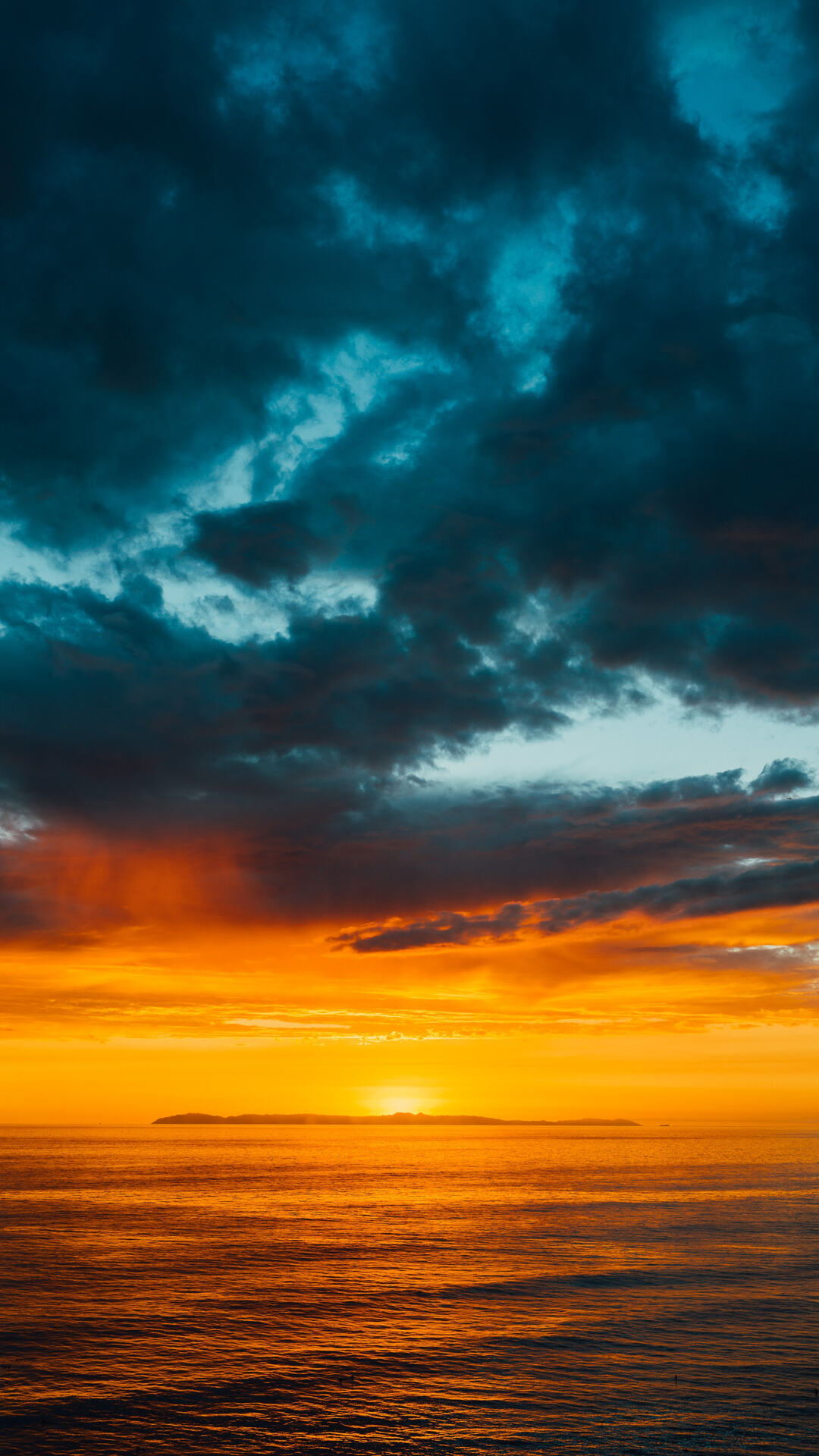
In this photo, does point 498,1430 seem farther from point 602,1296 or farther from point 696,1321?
point 602,1296

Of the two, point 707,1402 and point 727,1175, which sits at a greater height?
point 707,1402

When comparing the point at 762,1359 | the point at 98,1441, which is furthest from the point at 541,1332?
the point at 98,1441

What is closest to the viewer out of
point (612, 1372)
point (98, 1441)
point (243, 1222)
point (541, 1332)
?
point (98, 1441)

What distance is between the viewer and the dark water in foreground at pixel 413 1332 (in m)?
41.2

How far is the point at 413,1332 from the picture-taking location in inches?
2351

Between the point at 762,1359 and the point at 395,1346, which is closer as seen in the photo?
the point at 762,1359

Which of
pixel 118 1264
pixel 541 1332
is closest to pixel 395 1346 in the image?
pixel 541 1332

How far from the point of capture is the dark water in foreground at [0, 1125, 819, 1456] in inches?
1622

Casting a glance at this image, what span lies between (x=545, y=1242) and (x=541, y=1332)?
137ft

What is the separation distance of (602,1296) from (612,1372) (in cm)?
2176

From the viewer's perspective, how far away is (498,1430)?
1604 inches

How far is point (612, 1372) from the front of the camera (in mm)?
49750

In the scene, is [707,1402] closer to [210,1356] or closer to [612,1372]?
[612,1372]

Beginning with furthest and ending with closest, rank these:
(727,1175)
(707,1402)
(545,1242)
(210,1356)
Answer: (727,1175)
(545,1242)
(210,1356)
(707,1402)
